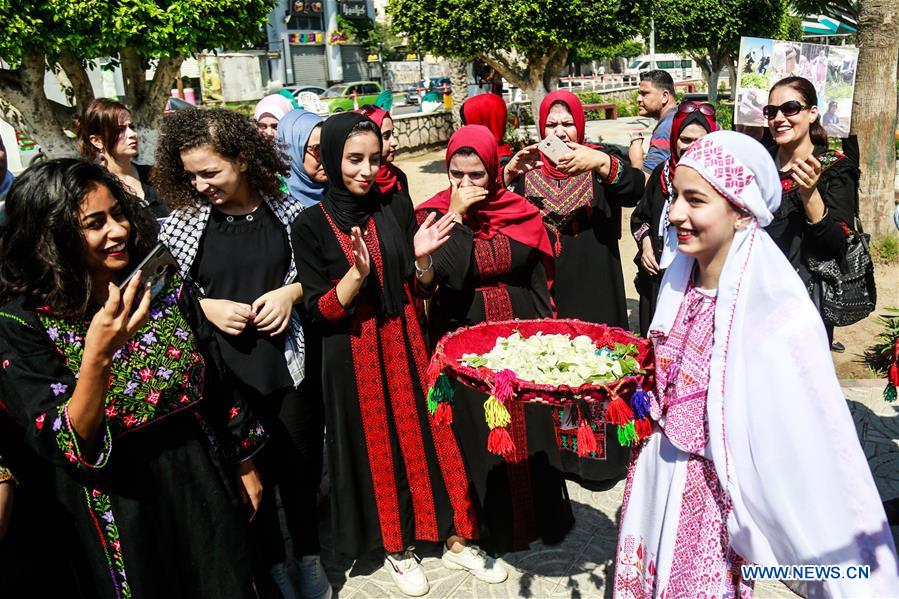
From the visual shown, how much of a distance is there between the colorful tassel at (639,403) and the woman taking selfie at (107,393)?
1.44 meters

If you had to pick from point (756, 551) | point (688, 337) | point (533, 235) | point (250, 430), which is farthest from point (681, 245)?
point (250, 430)

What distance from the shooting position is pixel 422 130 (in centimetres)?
2038

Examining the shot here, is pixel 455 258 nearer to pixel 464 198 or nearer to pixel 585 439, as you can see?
pixel 464 198

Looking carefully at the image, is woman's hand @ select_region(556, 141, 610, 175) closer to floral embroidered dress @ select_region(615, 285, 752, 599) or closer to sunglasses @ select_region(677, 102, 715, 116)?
sunglasses @ select_region(677, 102, 715, 116)

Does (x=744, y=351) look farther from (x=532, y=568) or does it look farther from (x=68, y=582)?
(x=68, y=582)

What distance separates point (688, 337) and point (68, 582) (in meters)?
2.17

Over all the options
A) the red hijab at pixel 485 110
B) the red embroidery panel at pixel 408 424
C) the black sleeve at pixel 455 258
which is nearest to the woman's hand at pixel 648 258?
the red hijab at pixel 485 110

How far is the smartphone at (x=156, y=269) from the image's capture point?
205 centimetres

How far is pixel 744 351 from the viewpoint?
2121 mm

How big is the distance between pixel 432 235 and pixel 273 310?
76 cm

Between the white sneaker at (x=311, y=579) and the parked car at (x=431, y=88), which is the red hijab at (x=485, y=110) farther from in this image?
the parked car at (x=431, y=88)

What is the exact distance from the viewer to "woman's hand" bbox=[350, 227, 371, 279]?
288cm

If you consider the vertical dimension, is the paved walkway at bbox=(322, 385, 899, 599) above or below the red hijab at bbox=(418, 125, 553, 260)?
below

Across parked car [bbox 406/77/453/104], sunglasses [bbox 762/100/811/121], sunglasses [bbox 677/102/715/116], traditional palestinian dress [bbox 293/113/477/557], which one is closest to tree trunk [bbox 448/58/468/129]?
sunglasses [bbox 677/102/715/116]
